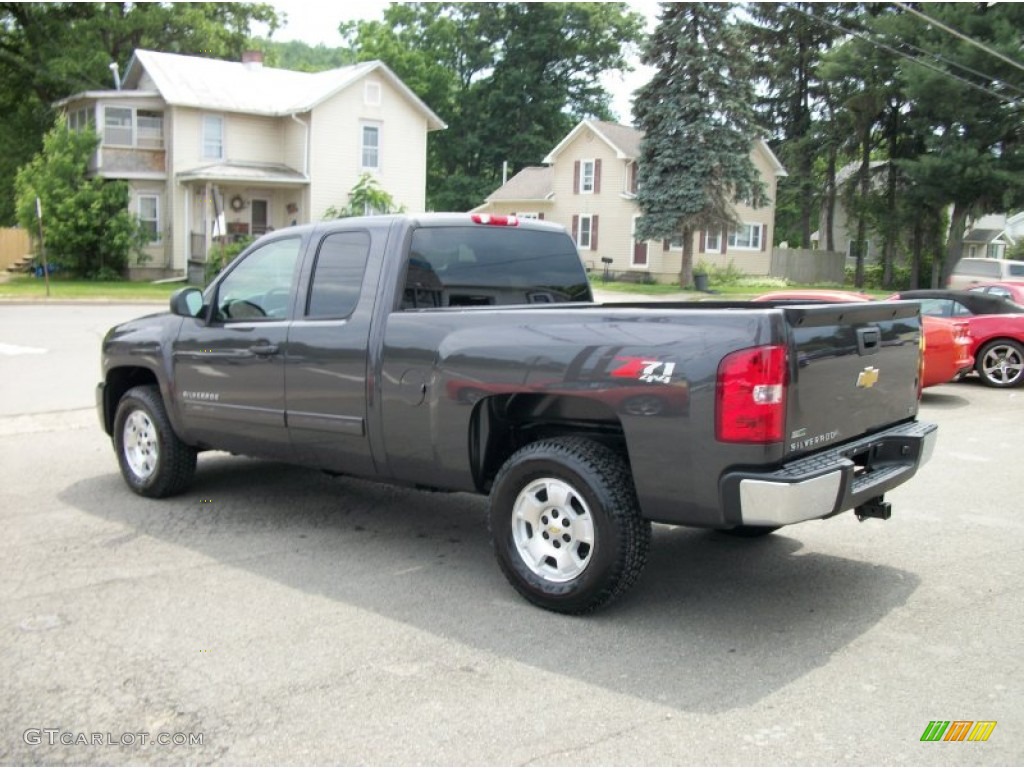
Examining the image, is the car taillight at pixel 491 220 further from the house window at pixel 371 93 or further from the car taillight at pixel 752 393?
the house window at pixel 371 93

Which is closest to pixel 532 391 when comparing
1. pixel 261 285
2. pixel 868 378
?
pixel 868 378

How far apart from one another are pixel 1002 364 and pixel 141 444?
1217 centimetres

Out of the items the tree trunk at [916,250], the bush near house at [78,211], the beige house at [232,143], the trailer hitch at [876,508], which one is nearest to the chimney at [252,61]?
the beige house at [232,143]

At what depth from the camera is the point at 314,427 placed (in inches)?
232

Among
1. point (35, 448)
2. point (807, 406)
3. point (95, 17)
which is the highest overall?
point (95, 17)

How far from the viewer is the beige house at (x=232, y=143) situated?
121ft

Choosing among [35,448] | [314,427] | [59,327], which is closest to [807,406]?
[314,427]

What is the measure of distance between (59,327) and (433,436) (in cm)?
1660

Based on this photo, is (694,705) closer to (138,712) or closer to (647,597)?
(647,597)

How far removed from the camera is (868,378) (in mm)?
4996

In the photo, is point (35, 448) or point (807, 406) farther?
point (35, 448)

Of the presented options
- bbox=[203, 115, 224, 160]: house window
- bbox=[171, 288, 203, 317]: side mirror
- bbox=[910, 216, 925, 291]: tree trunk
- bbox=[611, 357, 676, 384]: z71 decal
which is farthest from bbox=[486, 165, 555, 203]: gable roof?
bbox=[611, 357, 676, 384]: z71 decal

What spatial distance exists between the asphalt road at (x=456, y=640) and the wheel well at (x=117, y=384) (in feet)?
1.97

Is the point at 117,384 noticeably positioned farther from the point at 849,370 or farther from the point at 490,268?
the point at 849,370
